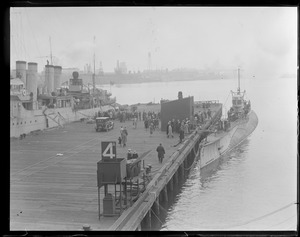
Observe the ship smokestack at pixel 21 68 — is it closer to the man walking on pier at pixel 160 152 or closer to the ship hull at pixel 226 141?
the man walking on pier at pixel 160 152

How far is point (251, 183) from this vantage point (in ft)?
33.4

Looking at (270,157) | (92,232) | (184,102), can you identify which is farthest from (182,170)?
(92,232)

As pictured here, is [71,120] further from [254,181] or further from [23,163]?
[254,181]

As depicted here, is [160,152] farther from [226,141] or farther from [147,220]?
[226,141]

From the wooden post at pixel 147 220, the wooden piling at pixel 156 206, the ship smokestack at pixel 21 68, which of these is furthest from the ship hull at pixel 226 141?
the ship smokestack at pixel 21 68

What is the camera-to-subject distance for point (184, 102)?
11.9 metres

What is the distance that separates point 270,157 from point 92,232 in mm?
4977

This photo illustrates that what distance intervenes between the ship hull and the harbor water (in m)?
2.25

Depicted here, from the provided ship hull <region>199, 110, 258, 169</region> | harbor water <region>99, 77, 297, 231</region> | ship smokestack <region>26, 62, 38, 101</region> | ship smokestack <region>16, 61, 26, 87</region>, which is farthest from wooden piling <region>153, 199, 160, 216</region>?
ship hull <region>199, 110, 258, 169</region>

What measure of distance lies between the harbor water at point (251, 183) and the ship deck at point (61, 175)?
1.43 metres

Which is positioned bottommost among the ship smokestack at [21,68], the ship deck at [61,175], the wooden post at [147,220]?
the wooden post at [147,220]

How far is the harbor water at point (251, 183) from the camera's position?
312 inches

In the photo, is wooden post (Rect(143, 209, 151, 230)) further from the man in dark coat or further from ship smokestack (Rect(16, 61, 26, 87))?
ship smokestack (Rect(16, 61, 26, 87))

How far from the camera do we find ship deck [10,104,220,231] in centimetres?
756
